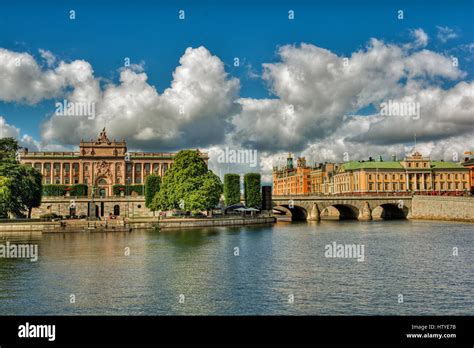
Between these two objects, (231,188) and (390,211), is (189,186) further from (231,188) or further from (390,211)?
(390,211)

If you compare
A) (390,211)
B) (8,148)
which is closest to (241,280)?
(8,148)

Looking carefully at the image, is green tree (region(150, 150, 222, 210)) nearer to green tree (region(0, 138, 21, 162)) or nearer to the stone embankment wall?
green tree (region(0, 138, 21, 162))

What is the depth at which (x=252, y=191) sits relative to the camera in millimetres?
114750

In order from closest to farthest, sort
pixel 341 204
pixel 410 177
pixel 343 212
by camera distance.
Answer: pixel 341 204
pixel 343 212
pixel 410 177

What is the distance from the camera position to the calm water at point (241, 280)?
28.2 metres

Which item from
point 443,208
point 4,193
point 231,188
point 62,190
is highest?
point 62,190

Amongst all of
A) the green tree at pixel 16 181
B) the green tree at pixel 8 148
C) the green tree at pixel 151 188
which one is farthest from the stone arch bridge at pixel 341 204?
the green tree at pixel 8 148

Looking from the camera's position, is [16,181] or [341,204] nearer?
[16,181]

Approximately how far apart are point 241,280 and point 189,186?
5737cm

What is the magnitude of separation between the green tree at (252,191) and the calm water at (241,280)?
56.5 meters

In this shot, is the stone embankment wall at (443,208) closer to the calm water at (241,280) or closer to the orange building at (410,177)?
the orange building at (410,177)

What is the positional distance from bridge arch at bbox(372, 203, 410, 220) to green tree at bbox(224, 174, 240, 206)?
38400mm

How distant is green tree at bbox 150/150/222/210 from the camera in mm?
90875

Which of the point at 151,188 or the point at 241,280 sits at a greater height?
the point at 151,188
